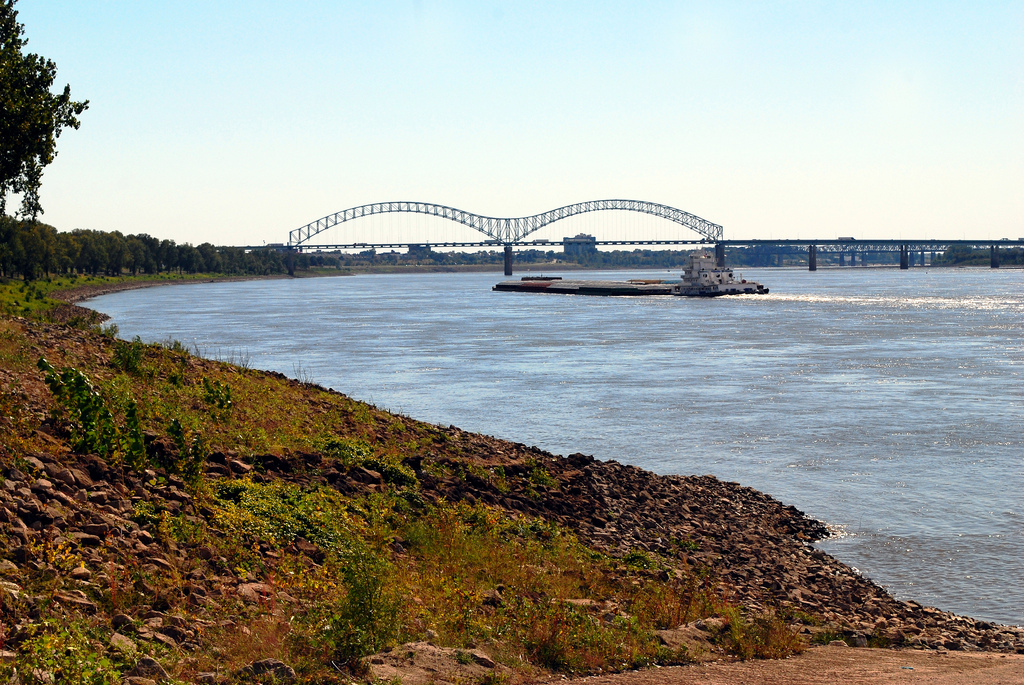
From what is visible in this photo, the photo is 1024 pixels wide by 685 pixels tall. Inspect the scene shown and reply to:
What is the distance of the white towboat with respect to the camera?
158 metres

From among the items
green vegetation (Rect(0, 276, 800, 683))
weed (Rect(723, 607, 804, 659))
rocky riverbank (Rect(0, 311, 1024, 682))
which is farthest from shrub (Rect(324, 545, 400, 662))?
weed (Rect(723, 607, 804, 659))

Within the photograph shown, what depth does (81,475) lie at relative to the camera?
545 inches

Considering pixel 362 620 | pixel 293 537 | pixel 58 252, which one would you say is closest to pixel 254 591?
pixel 362 620

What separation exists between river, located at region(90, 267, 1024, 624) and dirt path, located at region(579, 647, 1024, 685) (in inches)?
157

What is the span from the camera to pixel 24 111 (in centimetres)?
3044

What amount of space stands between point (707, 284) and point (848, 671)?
14952 centimetres

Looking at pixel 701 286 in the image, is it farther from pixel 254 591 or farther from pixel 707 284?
pixel 254 591

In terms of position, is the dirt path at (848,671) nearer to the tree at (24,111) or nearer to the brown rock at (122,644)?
the brown rock at (122,644)

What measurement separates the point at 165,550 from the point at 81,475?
231 cm

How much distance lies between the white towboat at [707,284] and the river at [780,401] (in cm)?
6232

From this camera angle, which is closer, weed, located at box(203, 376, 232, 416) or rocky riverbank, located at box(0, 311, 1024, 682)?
rocky riverbank, located at box(0, 311, 1024, 682)

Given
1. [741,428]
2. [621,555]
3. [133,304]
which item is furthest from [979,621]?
[133,304]

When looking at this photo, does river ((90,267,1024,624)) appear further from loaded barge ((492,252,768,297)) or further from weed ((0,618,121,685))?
loaded barge ((492,252,768,297))

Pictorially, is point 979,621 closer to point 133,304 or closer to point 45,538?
point 45,538
